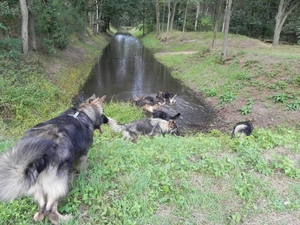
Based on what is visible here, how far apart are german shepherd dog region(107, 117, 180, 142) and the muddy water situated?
1.75 meters

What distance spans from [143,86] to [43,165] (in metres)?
12.7

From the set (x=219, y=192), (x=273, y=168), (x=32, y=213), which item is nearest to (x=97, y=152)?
(x=32, y=213)

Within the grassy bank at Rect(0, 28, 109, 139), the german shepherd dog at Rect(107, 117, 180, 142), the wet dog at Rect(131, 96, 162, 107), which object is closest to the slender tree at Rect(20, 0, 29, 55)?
the grassy bank at Rect(0, 28, 109, 139)

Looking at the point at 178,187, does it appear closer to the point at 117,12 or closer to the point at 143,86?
the point at 143,86

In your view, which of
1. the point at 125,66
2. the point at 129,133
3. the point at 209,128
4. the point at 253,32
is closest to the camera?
the point at 129,133

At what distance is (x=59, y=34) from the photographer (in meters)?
14.1

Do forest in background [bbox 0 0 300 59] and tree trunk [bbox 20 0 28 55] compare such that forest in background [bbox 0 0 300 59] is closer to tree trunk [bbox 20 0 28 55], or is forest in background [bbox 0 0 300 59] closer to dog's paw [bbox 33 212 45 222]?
tree trunk [bbox 20 0 28 55]

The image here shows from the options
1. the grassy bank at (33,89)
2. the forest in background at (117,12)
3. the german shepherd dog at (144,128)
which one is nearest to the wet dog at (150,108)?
the german shepherd dog at (144,128)

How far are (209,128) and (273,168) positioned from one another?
17.0 feet

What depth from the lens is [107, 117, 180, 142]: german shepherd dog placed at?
6473 mm

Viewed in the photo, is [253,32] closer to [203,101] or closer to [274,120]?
[203,101]

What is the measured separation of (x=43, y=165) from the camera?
2389 millimetres

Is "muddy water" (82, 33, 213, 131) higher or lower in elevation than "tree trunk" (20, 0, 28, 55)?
lower

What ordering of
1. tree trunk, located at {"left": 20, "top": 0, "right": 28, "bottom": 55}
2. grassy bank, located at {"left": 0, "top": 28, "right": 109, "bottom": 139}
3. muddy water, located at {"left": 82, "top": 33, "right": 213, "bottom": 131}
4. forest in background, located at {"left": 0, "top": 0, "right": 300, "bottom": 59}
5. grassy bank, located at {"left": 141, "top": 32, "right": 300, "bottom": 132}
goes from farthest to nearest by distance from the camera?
1. forest in background, located at {"left": 0, "top": 0, "right": 300, "bottom": 59}
2. muddy water, located at {"left": 82, "top": 33, "right": 213, "bottom": 131}
3. tree trunk, located at {"left": 20, "top": 0, "right": 28, "bottom": 55}
4. grassy bank, located at {"left": 141, "top": 32, "right": 300, "bottom": 132}
5. grassy bank, located at {"left": 0, "top": 28, "right": 109, "bottom": 139}
